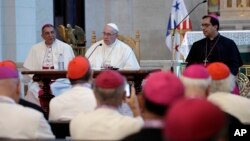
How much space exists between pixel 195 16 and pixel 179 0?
163cm

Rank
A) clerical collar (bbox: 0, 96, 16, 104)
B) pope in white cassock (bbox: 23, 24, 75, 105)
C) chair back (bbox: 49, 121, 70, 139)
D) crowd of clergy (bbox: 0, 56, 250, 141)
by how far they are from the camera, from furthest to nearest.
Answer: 1. pope in white cassock (bbox: 23, 24, 75, 105)
2. chair back (bbox: 49, 121, 70, 139)
3. clerical collar (bbox: 0, 96, 16, 104)
4. crowd of clergy (bbox: 0, 56, 250, 141)

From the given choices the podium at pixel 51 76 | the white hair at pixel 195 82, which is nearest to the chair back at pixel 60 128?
the white hair at pixel 195 82

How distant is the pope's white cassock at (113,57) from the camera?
29.4 feet

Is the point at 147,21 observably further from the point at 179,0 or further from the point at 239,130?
the point at 239,130

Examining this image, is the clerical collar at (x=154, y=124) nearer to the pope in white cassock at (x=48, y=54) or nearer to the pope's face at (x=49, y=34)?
the pope's face at (x=49, y=34)

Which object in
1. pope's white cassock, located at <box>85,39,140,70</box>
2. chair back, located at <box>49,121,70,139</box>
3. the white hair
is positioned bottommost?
chair back, located at <box>49,121,70,139</box>

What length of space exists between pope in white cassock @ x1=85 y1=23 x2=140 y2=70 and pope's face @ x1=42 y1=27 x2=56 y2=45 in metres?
0.64

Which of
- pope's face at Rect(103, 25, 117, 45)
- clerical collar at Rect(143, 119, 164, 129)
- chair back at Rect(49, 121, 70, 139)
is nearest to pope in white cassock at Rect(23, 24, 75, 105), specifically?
pope's face at Rect(103, 25, 117, 45)

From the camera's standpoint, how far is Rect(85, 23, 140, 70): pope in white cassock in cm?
895

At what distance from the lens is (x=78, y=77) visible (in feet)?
17.3

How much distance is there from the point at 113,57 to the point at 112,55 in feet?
0.12

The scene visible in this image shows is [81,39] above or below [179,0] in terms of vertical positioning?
below

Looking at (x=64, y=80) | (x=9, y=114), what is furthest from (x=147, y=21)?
(x=9, y=114)

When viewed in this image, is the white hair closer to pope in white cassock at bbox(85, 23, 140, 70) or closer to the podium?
the podium
